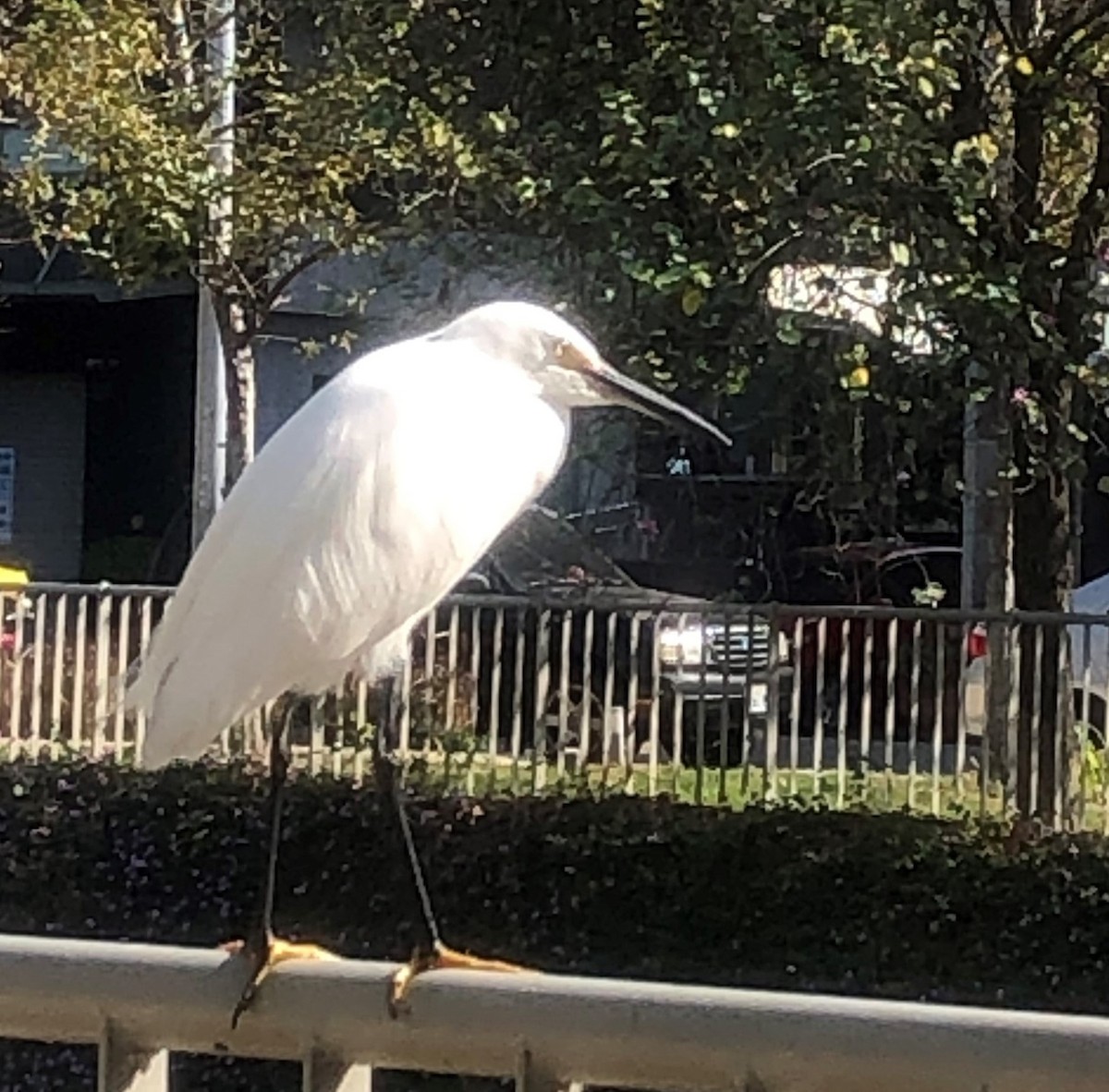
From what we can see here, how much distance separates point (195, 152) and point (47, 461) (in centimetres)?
1039

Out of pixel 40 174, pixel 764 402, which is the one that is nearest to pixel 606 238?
pixel 764 402

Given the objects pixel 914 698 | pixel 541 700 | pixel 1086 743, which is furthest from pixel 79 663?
pixel 1086 743

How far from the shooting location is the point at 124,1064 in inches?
107

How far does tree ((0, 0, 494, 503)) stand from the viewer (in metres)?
10.2

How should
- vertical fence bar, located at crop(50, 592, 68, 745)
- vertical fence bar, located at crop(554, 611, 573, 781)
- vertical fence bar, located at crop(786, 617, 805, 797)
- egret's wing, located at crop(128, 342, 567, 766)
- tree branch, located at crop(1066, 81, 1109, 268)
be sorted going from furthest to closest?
vertical fence bar, located at crop(50, 592, 68, 745) < vertical fence bar, located at crop(554, 611, 573, 781) < vertical fence bar, located at crop(786, 617, 805, 797) < tree branch, located at crop(1066, 81, 1109, 268) < egret's wing, located at crop(128, 342, 567, 766)

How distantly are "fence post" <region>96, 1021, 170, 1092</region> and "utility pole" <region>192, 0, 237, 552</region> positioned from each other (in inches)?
280

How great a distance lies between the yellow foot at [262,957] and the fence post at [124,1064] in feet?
0.43

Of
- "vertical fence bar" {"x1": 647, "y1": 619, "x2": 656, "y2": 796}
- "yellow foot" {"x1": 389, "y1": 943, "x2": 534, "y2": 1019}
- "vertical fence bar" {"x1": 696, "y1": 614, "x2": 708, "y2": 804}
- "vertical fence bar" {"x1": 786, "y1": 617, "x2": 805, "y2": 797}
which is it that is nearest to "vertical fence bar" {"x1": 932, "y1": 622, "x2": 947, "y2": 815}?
"vertical fence bar" {"x1": 786, "y1": 617, "x2": 805, "y2": 797}

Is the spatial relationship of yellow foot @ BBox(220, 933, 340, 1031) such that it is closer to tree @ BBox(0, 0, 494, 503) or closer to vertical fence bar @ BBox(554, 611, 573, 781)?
vertical fence bar @ BBox(554, 611, 573, 781)

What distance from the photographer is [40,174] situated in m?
11.0

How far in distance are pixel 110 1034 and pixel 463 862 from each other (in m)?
4.60

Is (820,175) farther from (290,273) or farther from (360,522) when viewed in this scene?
(290,273)

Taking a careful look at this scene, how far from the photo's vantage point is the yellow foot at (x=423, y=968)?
258 cm

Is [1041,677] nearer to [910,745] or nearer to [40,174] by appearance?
[910,745]
